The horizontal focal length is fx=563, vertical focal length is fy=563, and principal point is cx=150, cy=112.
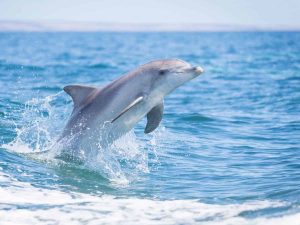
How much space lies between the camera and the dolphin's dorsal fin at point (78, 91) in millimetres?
9789

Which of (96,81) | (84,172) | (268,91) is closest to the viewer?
(84,172)

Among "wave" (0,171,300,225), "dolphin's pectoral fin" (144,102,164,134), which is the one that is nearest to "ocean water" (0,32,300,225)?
"wave" (0,171,300,225)

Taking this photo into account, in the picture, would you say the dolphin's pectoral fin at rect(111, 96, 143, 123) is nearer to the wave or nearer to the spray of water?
the spray of water

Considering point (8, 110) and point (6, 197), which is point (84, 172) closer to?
→ point (6, 197)

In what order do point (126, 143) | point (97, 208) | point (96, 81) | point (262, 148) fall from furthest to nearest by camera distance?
point (96, 81)
point (262, 148)
point (126, 143)
point (97, 208)

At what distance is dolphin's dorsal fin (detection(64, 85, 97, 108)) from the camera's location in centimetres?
979

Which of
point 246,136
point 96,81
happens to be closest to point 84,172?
point 246,136

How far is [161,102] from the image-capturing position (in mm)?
9758

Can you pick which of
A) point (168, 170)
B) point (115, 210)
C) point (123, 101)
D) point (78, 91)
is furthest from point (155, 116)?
point (115, 210)

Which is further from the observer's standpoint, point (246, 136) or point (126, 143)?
point (246, 136)

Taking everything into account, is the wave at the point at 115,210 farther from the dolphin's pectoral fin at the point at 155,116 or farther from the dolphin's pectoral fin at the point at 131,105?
the dolphin's pectoral fin at the point at 155,116

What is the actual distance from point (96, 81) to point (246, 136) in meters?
13.7

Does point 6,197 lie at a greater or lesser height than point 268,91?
lesser

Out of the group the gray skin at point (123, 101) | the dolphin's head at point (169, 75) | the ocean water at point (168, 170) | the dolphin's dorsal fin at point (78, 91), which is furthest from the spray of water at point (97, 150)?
the dolphin's head at point (169, 75)
